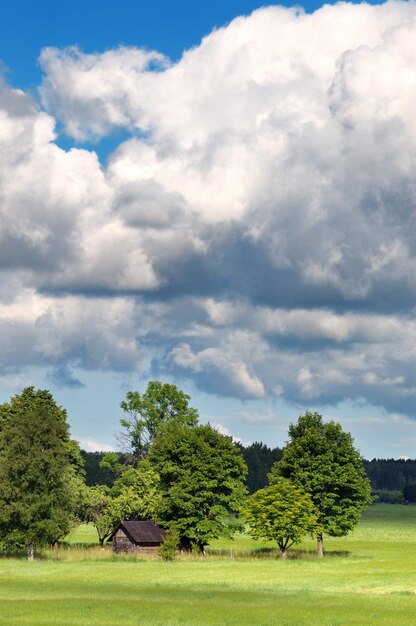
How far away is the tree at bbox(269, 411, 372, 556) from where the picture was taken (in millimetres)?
111188

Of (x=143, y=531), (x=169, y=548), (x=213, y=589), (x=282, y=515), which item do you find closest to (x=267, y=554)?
(x=282, y=515)

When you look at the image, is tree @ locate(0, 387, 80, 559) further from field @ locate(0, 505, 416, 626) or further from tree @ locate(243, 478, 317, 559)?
tree @ locate(243, 478, 317, 559)

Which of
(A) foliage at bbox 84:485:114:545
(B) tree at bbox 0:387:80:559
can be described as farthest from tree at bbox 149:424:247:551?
(B) tree at bbox 0:387:80:559

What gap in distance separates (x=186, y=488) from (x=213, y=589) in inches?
1709

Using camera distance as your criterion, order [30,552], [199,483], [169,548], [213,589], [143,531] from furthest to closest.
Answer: [143,531]
[199,483]
[30,552]
[169,548]
[213,589]

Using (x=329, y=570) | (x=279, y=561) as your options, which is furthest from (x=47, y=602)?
(x=279, y=561)

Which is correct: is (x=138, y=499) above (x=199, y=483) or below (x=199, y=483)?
below

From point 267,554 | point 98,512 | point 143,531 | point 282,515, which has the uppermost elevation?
point 98,512

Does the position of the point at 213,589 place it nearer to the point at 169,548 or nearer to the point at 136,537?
the point at 169,548

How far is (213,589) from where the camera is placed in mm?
68000

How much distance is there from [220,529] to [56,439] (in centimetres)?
2116

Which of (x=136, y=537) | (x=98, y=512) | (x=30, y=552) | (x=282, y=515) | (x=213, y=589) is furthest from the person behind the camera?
(x=98, y=512)

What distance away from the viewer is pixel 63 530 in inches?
4267

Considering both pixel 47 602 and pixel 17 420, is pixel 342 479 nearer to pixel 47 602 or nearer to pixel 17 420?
pixel 17 420
